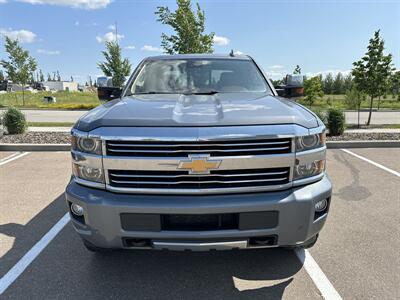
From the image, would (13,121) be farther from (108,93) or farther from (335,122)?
(335,122)

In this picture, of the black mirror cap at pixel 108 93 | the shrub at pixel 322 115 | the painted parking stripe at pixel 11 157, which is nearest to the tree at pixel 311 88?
the shrub at pixel 322 115

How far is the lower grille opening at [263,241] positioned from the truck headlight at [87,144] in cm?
125

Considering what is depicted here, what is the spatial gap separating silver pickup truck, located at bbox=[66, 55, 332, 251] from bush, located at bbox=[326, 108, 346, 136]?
746 centimetres

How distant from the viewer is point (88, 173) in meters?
2.45

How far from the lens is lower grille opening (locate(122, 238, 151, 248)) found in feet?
7.75

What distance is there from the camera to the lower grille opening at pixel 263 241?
2354mm

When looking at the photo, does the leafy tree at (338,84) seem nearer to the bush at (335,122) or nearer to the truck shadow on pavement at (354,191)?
the bush at (335,122)

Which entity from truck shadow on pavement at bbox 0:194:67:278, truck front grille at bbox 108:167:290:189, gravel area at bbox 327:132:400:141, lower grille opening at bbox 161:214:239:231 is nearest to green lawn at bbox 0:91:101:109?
truck shadow on pavement at bbox 0:194:67:278

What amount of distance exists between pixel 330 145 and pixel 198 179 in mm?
6806

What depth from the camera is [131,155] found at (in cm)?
232

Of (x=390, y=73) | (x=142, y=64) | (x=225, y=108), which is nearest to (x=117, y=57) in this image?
(x=390, y=73)

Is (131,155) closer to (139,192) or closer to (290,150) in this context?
(139,192)

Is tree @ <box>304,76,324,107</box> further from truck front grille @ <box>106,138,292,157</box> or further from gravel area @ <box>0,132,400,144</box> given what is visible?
truck front grille @ <box>106,138,292,157</box>

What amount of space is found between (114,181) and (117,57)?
24.9m
